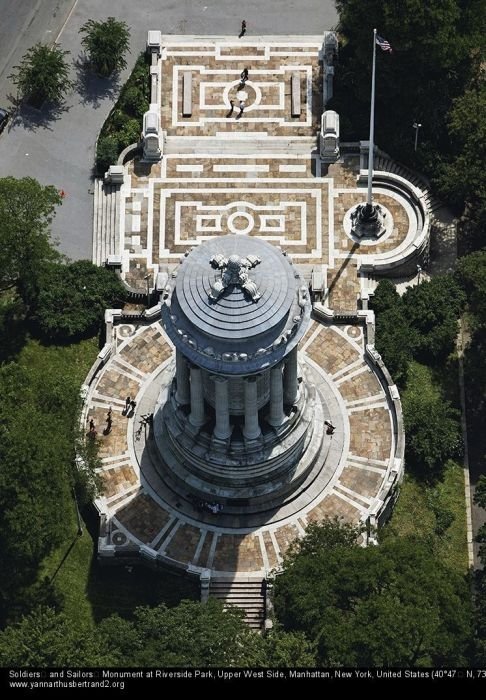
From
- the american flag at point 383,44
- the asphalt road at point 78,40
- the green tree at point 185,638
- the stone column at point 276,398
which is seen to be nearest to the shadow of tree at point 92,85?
the asphalt road at point 78,40

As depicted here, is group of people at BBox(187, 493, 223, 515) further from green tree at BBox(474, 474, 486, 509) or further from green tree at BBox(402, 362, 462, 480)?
green tree at BBox(474, 474, 486, 509)

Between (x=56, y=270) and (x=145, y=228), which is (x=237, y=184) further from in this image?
(x=56, y=270)

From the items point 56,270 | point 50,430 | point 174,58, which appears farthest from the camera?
point 174,58

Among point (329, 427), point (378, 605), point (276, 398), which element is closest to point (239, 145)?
point (329, 427)

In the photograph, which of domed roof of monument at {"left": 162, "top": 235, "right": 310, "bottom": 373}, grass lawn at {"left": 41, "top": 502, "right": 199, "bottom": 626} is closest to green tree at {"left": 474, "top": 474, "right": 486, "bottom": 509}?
domed roof of monument at {"left": 162, "top": 235, "right": 310, "bottom": 373}

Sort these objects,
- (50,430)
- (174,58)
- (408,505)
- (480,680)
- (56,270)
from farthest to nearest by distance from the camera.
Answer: (174,58), (56,270), (408,505), (50,430), (480,680)

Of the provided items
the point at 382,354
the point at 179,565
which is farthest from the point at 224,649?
the point at 382,354

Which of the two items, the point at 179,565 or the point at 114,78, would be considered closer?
the point at 179,565

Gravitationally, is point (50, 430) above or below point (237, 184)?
below
